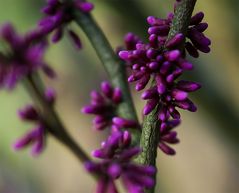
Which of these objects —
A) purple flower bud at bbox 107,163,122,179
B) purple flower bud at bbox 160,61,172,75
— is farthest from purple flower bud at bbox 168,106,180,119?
purple flower bud at bbox 107,163,122,179

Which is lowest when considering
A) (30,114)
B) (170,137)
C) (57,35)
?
(170,137)

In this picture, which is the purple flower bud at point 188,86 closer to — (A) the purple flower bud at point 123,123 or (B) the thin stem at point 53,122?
(A) the purple flower bud at point 123,123

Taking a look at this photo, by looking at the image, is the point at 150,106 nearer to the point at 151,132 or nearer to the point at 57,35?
the point at 151,132

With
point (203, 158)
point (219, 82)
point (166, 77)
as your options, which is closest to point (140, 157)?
point (166, 77)

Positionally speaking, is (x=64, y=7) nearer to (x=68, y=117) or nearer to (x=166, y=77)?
(x=166, y=77)

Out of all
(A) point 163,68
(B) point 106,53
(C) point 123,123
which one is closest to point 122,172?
(A) point 163,68

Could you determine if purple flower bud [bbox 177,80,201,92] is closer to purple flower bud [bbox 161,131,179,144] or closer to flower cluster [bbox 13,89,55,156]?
purple flower bud [bbox 161,131,179,144]
